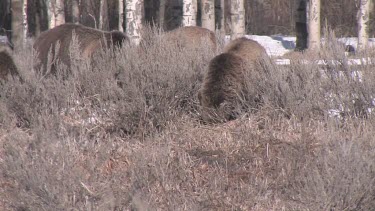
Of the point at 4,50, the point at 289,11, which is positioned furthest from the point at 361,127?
the point at 289,11

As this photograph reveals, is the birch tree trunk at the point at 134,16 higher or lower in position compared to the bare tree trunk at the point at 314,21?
higher

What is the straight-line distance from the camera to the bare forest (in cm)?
554

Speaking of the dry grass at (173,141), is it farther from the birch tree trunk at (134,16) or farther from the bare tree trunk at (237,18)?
the bare tree trunk at (237,18)

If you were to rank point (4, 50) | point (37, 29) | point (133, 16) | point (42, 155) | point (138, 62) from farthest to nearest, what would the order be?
1. point (37, 29)
2. point (133, 16)
3. point (4, 50)
4. point (138, 62)
5. point (42, 155)

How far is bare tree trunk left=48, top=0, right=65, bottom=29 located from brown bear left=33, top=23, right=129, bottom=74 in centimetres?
839

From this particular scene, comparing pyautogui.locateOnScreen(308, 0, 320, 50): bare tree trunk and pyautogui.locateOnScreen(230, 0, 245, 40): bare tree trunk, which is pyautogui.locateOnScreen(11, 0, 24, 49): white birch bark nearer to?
pyautogui.locateOnScreen(230, 0, 245, 40): bare tree trunk

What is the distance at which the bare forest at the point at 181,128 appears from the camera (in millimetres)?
5539

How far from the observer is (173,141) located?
766 centimetres

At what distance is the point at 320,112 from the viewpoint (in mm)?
7980

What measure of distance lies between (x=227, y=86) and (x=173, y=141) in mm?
1282

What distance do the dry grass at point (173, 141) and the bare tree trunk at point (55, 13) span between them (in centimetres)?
1032

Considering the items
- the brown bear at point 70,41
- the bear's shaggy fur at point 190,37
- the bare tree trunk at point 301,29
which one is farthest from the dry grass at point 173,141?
the bare tree trunk at point 301,29

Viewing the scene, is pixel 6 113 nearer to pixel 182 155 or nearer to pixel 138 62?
pixel 138 62

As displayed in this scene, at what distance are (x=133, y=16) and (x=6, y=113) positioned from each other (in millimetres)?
5112
